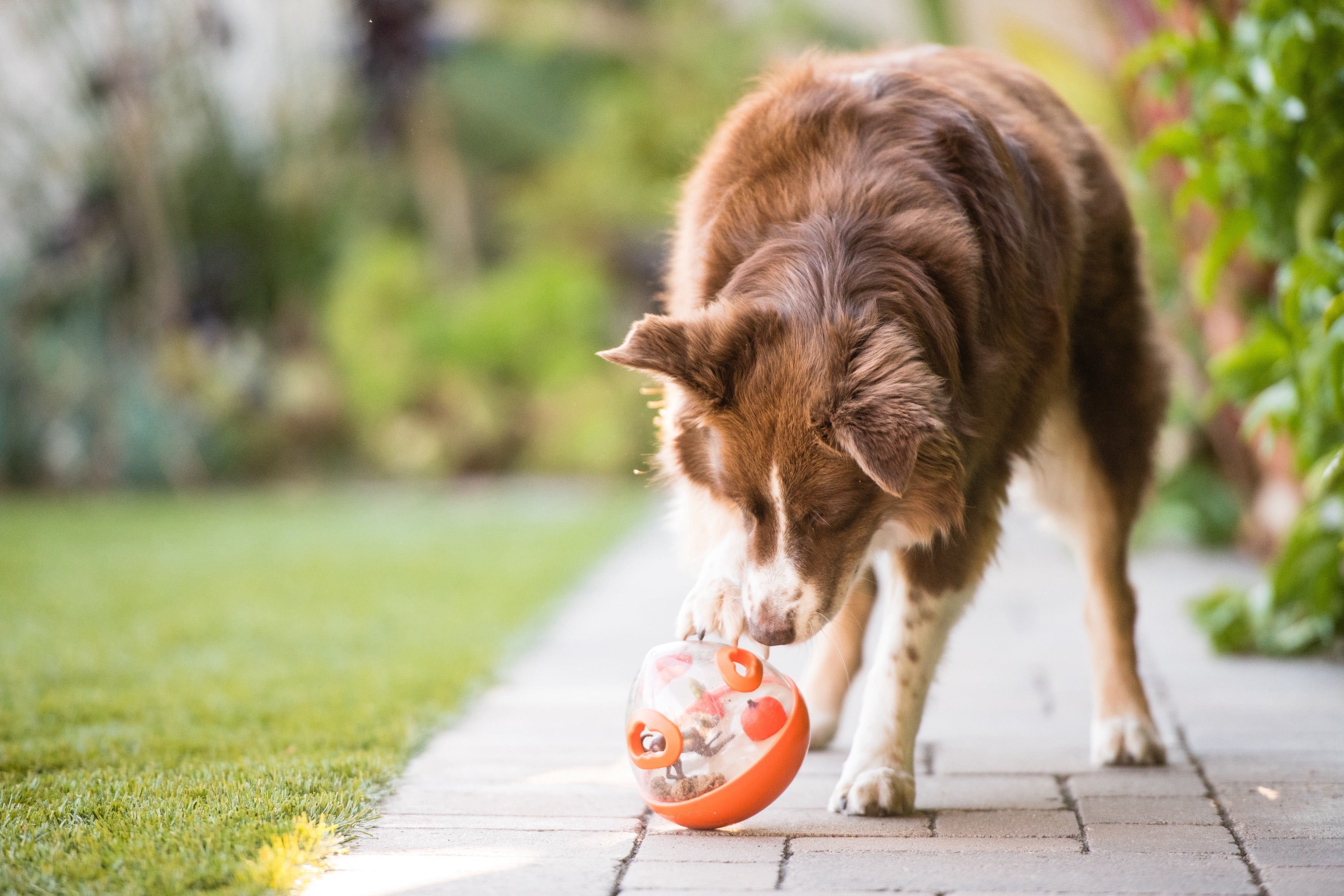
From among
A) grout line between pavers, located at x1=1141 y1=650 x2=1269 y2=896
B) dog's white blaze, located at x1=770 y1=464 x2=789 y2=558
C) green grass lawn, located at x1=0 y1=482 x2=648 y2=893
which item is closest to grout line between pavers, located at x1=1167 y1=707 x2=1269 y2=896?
grout line between pavers, located at x1=1141 y1=650 x2=1269 y2=896

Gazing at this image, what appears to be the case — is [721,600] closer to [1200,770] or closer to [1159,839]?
[1159,839]

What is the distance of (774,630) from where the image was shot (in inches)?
92.6

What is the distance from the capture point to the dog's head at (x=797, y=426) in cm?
225

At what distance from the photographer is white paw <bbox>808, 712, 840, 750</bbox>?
3.04 meters

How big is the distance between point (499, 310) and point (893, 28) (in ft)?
13.6

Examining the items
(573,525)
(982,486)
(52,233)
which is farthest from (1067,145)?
(52,233)

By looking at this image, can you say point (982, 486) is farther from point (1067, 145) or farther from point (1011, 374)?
point (1067, 145)

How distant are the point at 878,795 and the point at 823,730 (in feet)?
1.82

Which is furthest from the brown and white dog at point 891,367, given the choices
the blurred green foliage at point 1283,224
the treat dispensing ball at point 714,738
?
the blurred green foliage at point 1283,224

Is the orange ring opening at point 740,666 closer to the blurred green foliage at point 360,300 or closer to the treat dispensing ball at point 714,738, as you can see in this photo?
the treat dispensing ball at point 714,738

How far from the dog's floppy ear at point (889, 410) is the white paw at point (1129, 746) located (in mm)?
1002

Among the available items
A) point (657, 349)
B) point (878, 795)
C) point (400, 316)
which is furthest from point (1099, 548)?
point (400, 316)

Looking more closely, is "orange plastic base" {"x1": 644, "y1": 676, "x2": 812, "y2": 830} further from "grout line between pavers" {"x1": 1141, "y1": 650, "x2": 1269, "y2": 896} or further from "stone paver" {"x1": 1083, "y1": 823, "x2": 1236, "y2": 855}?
"grout line between pavers" {"x1": 1141, "y1": 650, "x2": 1269, "y2": 896}

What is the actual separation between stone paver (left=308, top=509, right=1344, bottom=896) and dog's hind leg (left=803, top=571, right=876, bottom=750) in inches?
3.4
